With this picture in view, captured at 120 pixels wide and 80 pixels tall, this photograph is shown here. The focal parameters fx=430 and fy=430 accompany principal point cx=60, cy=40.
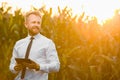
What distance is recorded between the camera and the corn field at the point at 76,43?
686cm

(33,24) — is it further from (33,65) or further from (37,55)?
(33,65)

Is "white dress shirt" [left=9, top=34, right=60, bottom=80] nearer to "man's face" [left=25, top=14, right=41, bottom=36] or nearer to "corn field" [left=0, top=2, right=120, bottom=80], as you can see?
"man's face" [left=25, top=14, right=41, bottom=36]

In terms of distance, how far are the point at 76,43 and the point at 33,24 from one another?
342cm

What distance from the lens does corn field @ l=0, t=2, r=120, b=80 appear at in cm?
686

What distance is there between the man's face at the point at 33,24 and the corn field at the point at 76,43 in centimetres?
267

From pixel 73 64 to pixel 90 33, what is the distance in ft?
2.62

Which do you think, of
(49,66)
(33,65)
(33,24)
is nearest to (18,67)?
(33,65)

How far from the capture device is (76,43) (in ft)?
24.4

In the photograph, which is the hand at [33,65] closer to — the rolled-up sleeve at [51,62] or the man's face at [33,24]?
the rolled-up sleeve at [51,62]

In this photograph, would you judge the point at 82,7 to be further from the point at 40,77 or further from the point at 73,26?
the point at 40,77

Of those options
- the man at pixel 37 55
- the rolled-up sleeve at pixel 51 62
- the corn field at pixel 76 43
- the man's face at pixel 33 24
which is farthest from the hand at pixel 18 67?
the corn field at pixel 76 43

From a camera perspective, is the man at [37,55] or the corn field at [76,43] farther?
the corn field at [76,43]

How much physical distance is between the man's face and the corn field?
105 inches

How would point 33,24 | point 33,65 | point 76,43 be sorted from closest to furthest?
point 33,65, point 33,24, point 76,43
